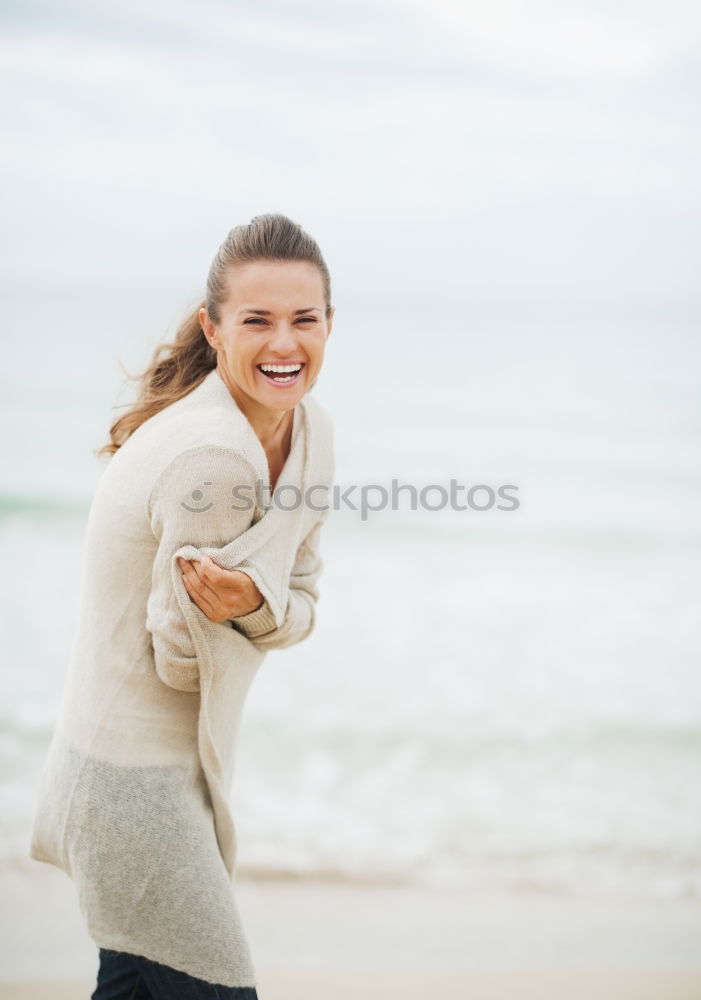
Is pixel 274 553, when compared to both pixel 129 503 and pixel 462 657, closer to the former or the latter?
pixel 129 503

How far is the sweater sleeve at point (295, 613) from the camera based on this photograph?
1.99 m

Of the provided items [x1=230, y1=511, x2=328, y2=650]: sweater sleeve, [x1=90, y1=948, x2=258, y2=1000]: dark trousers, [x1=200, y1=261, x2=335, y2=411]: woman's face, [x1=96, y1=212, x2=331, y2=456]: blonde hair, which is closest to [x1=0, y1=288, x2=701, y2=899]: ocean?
[x1=96, y1=212, x2=331, y2=456]: blonde hair

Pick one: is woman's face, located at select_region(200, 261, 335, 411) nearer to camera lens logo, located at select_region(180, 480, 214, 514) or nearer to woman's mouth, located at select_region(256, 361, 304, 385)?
woman's mouth, located at select_region(256, 361, 304, 385)

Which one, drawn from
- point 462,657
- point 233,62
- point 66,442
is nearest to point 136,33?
point 233,62

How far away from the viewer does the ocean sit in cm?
486

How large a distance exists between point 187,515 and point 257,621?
10.4 inches

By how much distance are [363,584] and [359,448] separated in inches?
267

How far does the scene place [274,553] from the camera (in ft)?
6.59

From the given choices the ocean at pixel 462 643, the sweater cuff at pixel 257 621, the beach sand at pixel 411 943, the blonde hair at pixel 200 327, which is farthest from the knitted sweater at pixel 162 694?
the beach sand at pixel 411 943

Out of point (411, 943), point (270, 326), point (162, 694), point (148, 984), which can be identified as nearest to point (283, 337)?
point (270, 326)

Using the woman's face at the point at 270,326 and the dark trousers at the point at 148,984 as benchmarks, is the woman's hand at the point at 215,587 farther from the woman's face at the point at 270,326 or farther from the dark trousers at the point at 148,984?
the dark trousers at the point at 148,984

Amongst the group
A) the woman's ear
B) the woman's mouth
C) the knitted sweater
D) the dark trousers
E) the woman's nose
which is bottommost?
the dark trousers

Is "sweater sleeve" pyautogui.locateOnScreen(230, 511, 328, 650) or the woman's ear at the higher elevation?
the woman's ear

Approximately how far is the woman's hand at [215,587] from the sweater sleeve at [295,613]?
0.06 meters
